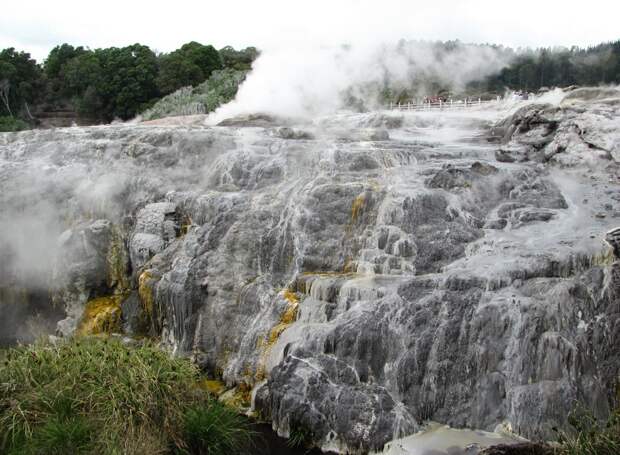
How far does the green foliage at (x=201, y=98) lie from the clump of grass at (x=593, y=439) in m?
26.1

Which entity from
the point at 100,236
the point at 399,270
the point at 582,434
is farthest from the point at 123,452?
the point at 100,236

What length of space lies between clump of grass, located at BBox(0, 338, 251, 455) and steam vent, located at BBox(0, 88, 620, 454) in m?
1.87

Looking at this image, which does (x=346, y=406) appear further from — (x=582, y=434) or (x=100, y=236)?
(x=100, y=236)

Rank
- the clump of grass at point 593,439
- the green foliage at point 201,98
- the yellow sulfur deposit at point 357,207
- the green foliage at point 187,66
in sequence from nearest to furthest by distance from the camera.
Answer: the clump of grass at point 593,439 → the yellow sulfur deposit at point 357,207 → the green foliage at point 201,98 → the green foliage at point 187,66

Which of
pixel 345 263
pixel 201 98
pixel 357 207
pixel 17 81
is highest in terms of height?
pixel 17 81

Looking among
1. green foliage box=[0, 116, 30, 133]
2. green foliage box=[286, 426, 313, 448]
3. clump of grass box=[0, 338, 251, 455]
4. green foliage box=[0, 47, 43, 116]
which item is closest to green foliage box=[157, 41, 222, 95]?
green foliage box=[0, 116, 30, 133]

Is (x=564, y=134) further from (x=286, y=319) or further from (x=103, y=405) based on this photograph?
(x=103, y=405)

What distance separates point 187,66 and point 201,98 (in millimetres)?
7545

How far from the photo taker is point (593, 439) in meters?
6.54

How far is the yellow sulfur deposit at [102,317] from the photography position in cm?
1273

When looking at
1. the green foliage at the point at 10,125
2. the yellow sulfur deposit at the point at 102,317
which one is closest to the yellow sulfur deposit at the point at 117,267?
the yellow sulfur deposit at the point at 102,317

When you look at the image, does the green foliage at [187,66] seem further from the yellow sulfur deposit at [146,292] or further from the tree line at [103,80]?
the yellow sulfur deposit at [146,292]

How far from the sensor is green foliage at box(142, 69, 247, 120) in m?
31.4

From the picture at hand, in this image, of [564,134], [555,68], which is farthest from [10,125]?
[555,68]
